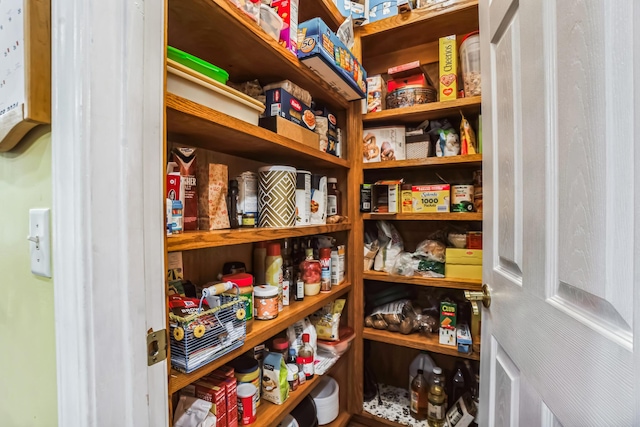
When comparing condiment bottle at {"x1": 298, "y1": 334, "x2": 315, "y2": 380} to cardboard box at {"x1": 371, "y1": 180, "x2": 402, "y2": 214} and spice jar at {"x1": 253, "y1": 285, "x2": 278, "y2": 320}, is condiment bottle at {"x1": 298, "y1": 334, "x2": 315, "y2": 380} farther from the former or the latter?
cardboard box at {"x1": 371, "y1": 180, "x2": 402, "y2": 214}

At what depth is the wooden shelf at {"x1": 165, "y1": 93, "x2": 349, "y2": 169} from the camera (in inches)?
25.7

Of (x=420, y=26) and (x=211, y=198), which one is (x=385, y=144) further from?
(x=211, y=198)

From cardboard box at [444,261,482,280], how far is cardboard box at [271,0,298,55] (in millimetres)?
1188

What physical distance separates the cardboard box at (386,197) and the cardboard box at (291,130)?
457mm

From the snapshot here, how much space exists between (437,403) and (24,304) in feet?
5.27

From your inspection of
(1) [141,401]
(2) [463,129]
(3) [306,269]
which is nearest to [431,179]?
(2) [463,129]

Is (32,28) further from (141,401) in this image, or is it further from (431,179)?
(431,179)

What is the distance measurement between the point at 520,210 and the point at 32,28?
3.01 feet

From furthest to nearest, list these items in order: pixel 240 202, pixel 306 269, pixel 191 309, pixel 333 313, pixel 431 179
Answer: pixel 431 179 < pixel 333 313 < pixel 306 269 < pixel 240 202 < pixel 191 309

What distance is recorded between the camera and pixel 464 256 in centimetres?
132

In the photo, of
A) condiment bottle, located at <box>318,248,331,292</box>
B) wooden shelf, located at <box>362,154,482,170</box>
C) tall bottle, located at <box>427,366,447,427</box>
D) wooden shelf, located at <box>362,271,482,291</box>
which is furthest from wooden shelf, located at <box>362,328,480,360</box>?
wooden shelf, located at <box>362,154,482,170</box>

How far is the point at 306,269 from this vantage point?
1262 mm

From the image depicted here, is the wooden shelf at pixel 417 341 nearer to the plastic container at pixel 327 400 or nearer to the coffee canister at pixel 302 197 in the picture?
the plastic container at pixel 327 400

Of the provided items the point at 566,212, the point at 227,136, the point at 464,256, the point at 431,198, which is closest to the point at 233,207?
the point at 227,136
